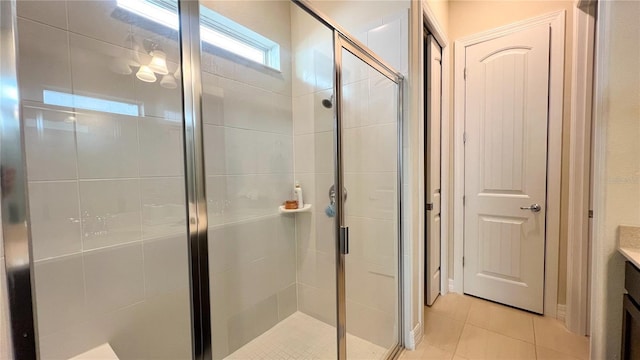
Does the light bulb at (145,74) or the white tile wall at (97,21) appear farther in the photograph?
the light bulb at (145,74)

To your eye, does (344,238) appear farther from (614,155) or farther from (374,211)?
(614,155)

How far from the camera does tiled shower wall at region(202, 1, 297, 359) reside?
1.61 meters

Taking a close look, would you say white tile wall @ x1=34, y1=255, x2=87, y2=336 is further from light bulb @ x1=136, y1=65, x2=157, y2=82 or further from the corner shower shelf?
the corner shower shelf

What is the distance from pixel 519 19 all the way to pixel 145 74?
9.06 feet

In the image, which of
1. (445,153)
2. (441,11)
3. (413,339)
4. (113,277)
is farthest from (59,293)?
(441,11)

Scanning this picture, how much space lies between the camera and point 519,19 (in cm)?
216

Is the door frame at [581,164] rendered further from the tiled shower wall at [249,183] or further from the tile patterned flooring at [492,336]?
the tiled shower wall at [249,183]

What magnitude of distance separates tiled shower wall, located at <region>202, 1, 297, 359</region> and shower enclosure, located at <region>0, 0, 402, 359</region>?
1 centimetres

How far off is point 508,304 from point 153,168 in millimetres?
2881

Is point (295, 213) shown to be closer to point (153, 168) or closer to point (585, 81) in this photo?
point (153, 168)

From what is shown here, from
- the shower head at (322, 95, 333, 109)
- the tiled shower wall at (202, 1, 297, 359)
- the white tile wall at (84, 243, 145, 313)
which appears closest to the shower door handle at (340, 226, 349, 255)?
the tiled shower wall at (202, 1, 297, 359)

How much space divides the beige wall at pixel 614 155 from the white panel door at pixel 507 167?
1069mm

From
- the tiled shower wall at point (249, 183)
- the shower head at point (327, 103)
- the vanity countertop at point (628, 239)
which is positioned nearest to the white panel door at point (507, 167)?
the vanity countertop at point (628, 239)

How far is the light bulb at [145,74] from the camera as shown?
4.25 ft
